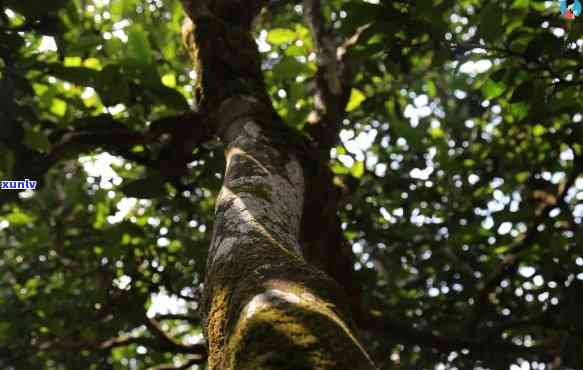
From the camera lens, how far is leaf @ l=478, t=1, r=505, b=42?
98.0 inches

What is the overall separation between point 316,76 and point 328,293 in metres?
2.64

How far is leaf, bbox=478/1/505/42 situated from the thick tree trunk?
101 centimetres

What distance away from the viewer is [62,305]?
4453 mm

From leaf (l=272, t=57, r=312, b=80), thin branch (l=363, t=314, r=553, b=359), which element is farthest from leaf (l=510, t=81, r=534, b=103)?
leaf (l=272, t=57, r=312, b=80)

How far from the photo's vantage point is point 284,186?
187 cm

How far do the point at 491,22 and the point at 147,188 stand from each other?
6.08ft

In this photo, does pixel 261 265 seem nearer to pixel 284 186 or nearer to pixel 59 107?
pixel 284 186

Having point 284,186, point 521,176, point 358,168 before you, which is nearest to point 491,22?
point 284,186

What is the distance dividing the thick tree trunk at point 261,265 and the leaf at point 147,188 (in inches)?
22.0

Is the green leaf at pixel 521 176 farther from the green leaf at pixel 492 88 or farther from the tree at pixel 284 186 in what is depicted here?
the green leaf at pixel 492 88

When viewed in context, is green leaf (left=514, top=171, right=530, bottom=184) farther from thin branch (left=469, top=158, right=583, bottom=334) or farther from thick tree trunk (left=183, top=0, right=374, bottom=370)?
thick tree trunk (left=183, top=0, right=374, bottom=370)

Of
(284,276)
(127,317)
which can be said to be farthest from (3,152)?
(284,276)

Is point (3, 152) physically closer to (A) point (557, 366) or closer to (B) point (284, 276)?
(B) point (284, 276)

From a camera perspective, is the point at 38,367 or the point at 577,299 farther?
the point at 38,367
